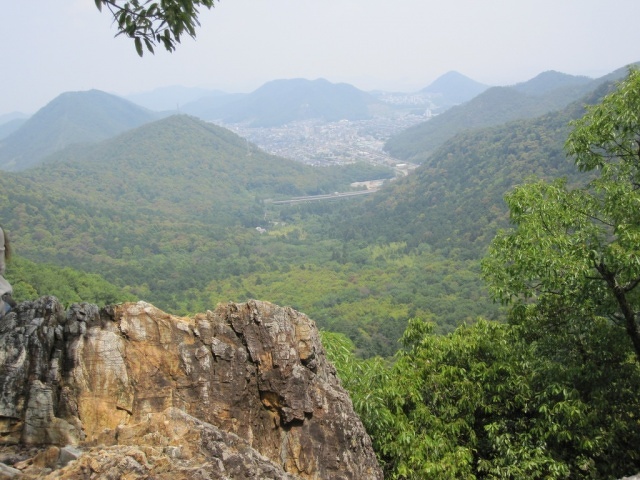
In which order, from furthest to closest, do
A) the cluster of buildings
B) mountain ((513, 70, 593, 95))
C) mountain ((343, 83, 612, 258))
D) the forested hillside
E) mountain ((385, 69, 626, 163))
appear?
mountain ((513, 70, 593, 95)) < the cluster of buildings < mountain ((385, 69, 626, 163)) < mountain ((343, 83, 612, 258)) < the forested hillside

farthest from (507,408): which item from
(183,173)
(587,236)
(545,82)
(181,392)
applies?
(545,82)

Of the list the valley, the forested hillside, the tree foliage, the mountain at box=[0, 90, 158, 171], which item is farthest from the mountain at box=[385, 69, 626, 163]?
the tree foliage

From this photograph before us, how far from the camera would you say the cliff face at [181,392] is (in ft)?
11.1

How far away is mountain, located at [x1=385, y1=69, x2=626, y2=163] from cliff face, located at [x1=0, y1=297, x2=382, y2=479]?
331 ft

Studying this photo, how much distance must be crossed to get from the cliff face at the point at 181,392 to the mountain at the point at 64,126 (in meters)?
139

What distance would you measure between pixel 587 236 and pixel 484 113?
122699mm

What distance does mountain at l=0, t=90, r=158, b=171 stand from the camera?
138m

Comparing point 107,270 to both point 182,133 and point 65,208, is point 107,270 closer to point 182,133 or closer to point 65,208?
point 65,208

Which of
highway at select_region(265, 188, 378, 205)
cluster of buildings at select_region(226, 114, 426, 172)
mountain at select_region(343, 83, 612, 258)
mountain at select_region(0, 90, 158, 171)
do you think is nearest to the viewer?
mountain at select_region(343, 83, 612, 258)

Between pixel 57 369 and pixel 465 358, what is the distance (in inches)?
197

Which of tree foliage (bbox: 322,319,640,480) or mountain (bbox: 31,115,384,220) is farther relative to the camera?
mountain (bbox: 31,115,384,220)

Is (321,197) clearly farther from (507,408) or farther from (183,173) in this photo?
(507,408)

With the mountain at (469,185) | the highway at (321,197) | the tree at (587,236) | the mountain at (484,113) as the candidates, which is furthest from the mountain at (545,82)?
the tree at (587,236)

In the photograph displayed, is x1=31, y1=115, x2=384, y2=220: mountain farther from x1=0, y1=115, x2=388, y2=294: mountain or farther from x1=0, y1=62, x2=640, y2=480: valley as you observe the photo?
x1=0, y1=62, x2=640, y2=480: valley
